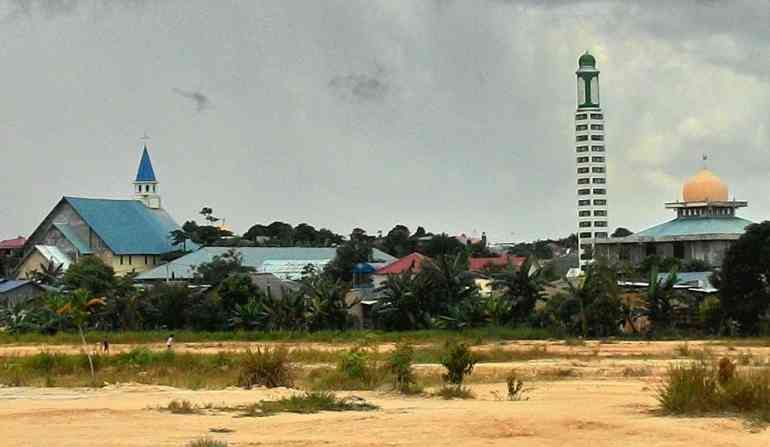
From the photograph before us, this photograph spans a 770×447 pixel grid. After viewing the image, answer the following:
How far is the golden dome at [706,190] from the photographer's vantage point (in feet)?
342

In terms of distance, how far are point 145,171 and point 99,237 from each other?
71.6 ft

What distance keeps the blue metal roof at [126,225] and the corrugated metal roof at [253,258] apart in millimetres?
10497

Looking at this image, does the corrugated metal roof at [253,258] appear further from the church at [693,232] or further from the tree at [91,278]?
the church at [693,232]

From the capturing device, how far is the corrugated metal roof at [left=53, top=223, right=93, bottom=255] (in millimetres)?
113844

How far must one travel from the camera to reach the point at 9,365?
131 ft

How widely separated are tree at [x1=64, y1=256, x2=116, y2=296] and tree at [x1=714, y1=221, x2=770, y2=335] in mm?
38262

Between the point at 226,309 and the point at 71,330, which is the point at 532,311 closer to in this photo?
the point at 226,309

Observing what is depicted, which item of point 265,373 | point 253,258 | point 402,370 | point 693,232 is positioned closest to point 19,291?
point 253,258

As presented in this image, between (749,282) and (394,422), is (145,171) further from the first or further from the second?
(394,422)

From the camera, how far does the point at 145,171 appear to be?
444 feet

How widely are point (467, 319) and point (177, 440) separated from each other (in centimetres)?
4724

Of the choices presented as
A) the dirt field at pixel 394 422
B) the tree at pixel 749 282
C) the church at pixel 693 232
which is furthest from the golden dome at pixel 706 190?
the dirt field at pixel 394 422

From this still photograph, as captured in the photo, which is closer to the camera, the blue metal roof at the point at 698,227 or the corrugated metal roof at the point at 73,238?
the blue metal roof at the point at 698,227

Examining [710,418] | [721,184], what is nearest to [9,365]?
[710,418]
